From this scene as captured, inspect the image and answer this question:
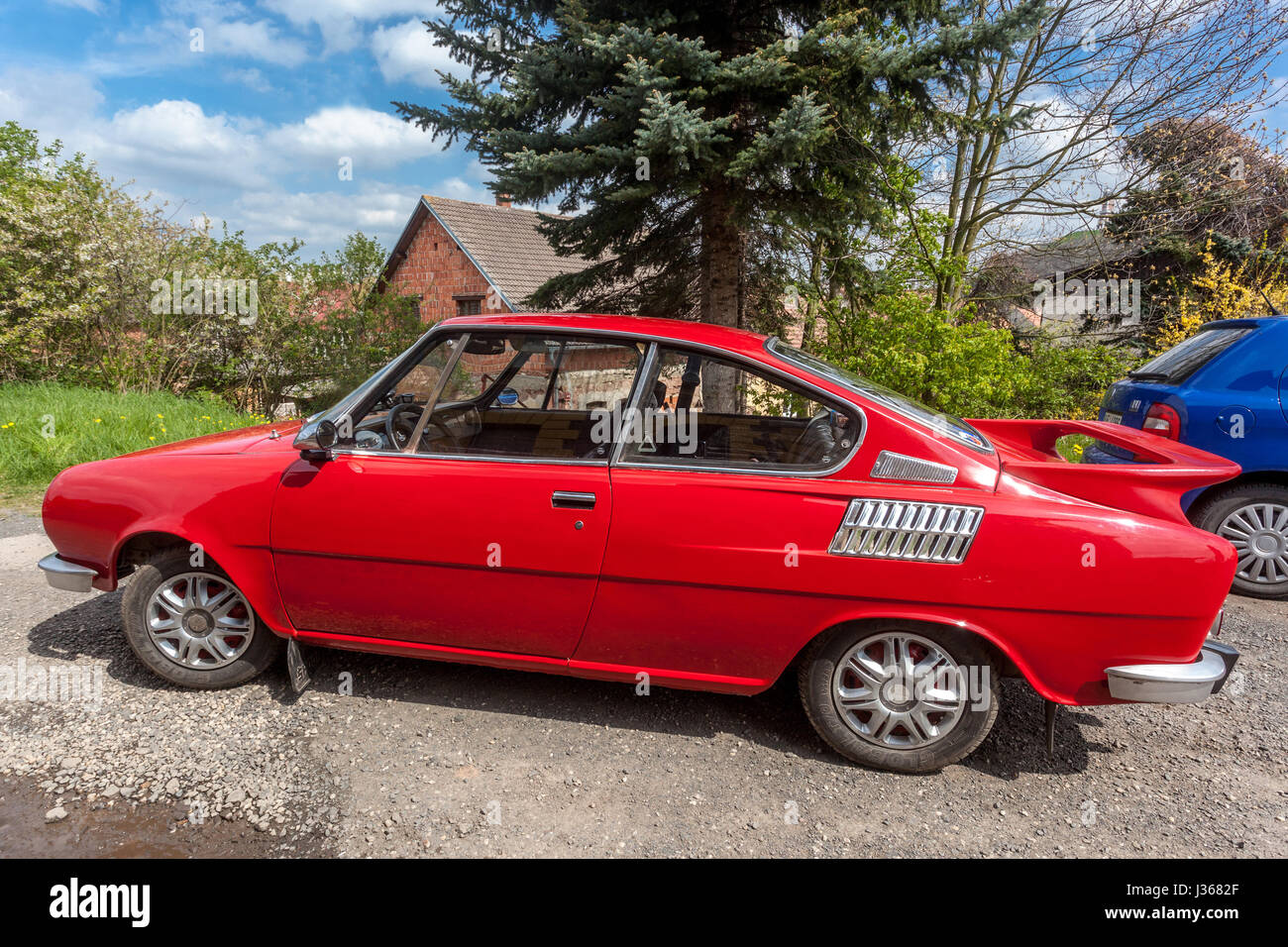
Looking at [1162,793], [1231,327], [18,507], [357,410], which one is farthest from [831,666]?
[18,507]

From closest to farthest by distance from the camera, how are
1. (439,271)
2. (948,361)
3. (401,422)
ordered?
1. (401,422)
2. (948,361)
3. (439,271)

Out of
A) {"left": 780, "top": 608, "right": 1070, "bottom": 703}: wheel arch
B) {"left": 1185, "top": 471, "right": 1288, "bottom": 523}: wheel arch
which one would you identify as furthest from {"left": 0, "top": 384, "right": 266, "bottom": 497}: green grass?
{"left": 1185, "top": 471, "right": 1288, "bottom": 523}: wheel arch

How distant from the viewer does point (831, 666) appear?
2875 millimetres

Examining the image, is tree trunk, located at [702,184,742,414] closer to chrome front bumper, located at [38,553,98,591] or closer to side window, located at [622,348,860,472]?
side window, located at [622,348,860,472]

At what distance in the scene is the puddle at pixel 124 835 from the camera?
2445 millimetres

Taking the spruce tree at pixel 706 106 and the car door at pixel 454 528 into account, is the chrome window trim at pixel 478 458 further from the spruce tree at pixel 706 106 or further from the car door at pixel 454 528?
the spruce tree at pixel 706 106

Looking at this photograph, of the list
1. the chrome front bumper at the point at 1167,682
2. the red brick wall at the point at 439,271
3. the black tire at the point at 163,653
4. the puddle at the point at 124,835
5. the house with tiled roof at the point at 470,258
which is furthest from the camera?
the red brick wall at the point at 439,271

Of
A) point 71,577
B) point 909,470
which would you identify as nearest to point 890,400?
point 909,470

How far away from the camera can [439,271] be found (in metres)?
25.2

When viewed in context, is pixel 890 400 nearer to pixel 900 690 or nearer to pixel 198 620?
pixel 900 690

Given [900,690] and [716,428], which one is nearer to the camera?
[900,690]

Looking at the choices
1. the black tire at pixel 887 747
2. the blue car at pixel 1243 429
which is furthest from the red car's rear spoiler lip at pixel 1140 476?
the blue car at pixel 1243 429

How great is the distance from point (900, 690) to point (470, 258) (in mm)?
23028

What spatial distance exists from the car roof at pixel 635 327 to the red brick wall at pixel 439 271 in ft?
64.9
